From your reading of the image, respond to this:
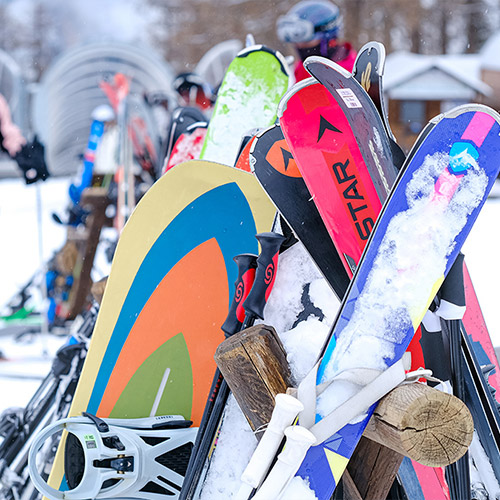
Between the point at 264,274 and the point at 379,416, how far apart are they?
0.42 metres

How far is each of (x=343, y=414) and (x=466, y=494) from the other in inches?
17.5

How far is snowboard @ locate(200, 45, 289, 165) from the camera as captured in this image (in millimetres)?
2424

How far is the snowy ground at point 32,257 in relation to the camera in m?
4.43

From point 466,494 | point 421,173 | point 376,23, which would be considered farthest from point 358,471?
point 376,23

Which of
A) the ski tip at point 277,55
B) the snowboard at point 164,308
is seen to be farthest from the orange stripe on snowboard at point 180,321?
the ski tip at point 277,55

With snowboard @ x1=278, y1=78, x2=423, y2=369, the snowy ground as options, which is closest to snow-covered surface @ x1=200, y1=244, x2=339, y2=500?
snowboard @ x1=278, y1=78, x2=423, y2=369

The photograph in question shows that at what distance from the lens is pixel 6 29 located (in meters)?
44.2

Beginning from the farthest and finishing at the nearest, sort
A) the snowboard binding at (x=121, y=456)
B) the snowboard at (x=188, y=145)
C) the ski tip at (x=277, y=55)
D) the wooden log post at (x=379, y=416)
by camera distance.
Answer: the snowboard at (x=188, y=145) → the ski tip at (x=277, y=55) → the snowboard binding at (x=121, y=456) → the wooden log post at (x=379, y=416)

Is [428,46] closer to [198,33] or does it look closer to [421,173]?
[198,33]

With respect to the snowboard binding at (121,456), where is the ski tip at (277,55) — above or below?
above

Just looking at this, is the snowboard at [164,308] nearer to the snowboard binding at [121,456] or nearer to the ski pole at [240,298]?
the snowboard binding at [121,456]

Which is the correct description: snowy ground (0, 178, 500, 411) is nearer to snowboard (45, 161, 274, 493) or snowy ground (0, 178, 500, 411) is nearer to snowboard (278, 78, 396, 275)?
snowboard (45, 161, 274, 493)

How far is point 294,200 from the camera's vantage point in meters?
1.55

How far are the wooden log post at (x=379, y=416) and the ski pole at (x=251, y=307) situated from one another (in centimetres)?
9
